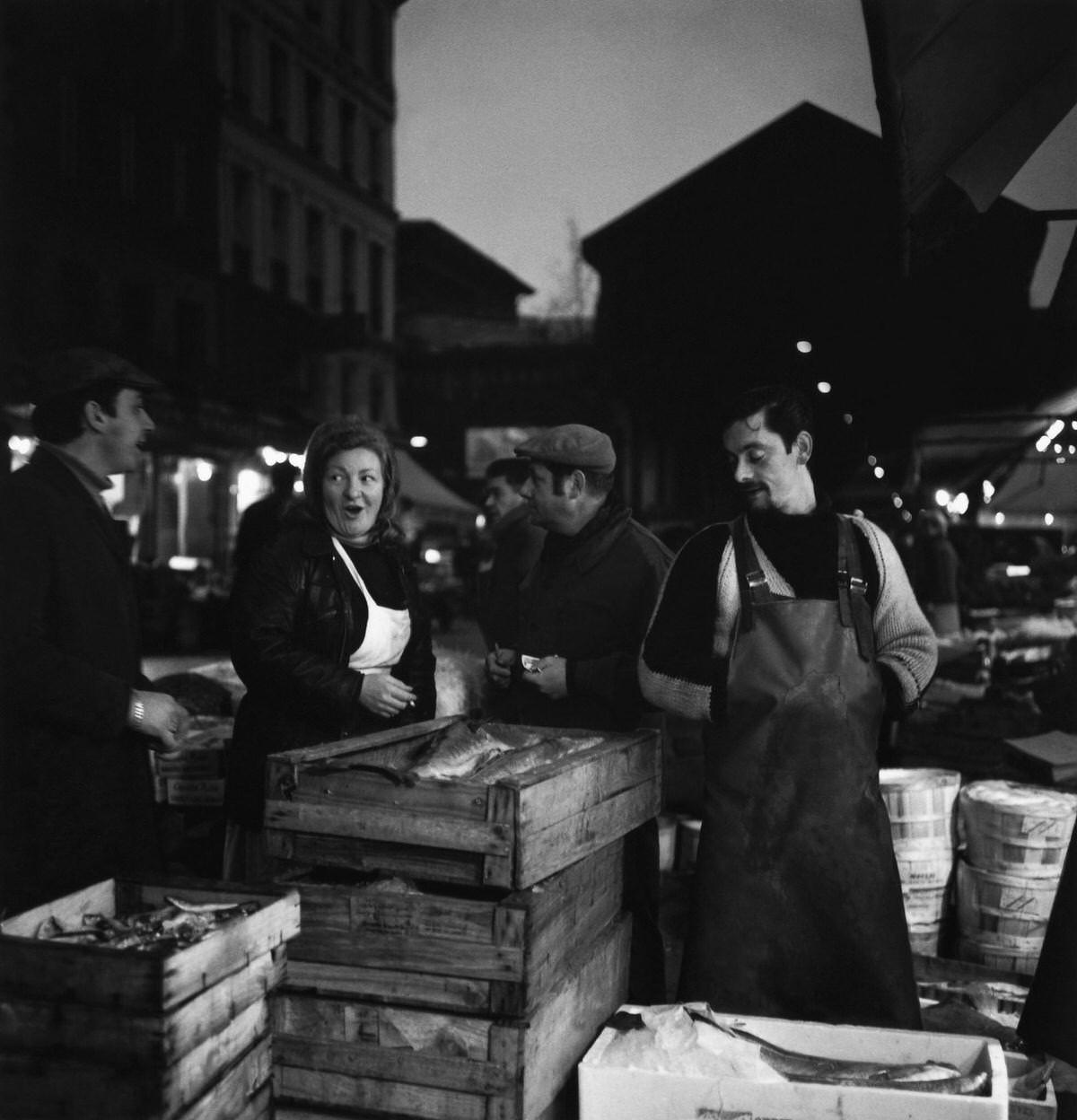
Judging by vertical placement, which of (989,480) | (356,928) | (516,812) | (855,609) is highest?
(989,480)

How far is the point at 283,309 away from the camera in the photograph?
30.4 m

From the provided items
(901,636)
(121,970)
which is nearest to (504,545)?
(901,636)

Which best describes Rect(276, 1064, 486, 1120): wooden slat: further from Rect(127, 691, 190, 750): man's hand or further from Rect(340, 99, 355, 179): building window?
Rect(340, 99, 355, 179): building window

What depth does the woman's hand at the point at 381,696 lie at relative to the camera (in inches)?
149

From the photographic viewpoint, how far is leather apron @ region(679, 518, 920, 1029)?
369cm

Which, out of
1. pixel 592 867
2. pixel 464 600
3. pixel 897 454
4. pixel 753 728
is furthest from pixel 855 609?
pixel 464 600

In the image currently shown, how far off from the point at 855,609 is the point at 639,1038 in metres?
1.45

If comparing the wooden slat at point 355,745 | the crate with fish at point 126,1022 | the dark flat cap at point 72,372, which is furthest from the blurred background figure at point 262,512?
the crate with fish at point 126,1022

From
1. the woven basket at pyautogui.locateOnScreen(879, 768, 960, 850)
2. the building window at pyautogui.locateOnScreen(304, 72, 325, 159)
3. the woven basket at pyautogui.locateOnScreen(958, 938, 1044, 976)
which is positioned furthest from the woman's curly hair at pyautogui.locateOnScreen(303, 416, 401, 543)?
the building window at pyautogui.locateOnScreen(304, 72, 325, 159)

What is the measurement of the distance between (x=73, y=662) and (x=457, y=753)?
1084 millimetres

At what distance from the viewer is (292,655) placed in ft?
12.4

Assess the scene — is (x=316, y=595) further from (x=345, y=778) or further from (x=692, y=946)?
(x=692, y=946)

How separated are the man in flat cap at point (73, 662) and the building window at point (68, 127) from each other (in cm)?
2349

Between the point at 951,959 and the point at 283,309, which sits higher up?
the point at 283,309
